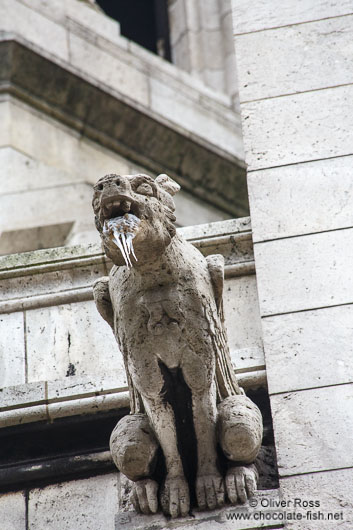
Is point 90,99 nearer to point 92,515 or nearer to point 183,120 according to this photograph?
point 183,120

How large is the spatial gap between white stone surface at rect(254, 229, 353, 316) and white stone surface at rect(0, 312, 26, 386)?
171 cm

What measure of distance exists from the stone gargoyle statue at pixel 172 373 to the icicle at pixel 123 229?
70 mm

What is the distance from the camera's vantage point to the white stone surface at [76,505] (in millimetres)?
9227

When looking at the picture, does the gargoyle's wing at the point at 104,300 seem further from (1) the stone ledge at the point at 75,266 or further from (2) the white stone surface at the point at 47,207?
(2) the white stone surface at the point at 47,207

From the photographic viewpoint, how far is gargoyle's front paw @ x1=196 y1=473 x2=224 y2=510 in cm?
840

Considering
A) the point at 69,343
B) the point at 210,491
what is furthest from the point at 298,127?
the point at 210,491

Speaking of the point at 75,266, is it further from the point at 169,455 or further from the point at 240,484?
the point at 240,484

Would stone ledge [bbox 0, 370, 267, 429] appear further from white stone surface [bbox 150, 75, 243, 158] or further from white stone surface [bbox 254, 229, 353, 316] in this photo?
white stone surface [bbox 150, 75, 243, 158]

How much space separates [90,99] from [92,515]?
6.07m

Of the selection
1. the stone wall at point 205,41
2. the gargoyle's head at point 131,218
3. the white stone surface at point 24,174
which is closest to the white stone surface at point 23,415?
the gargoyle's head at point 131,218

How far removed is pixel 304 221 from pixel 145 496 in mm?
2388

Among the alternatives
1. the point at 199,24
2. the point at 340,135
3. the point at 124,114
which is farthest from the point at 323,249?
the point at 199,24

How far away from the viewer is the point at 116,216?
321 inches

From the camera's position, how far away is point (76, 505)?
30.6 feet
